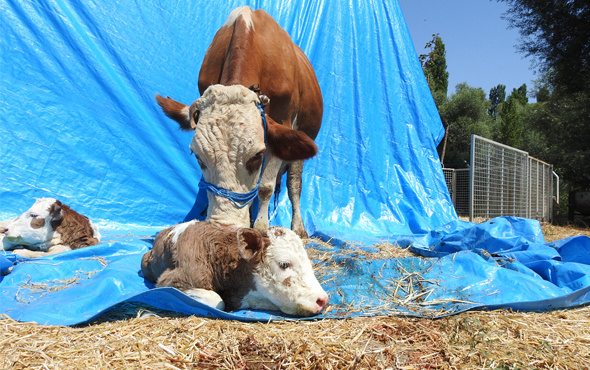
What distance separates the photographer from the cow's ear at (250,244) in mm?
2268

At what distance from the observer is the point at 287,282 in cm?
222

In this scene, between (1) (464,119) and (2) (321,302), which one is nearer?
(2) (321,302)

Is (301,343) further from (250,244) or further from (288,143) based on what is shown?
(288,143)

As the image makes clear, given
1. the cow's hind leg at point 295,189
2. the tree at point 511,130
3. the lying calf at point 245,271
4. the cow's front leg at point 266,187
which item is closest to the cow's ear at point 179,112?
the cow's front leg at point 266,187

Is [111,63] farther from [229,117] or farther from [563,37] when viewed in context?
[563,37]

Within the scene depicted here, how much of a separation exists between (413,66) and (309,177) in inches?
139

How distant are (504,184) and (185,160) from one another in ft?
20.8

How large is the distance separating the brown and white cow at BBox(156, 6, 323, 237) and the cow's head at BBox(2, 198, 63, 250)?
4.72 feet

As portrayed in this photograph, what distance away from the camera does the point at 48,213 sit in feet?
12.3

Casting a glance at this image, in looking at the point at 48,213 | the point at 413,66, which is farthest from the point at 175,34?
the point at 413,66

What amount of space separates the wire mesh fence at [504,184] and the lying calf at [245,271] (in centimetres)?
581

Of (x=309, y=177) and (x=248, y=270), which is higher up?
(x=309, y=177)

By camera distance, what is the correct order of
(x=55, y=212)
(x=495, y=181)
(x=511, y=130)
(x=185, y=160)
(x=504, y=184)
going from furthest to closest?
(x=511, y=130) → (x=504, y=184) → (x=495, y=181) → (x=185, y=160) → (x=55, y=212)

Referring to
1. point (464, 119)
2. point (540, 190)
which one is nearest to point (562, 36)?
point (540, 190)
